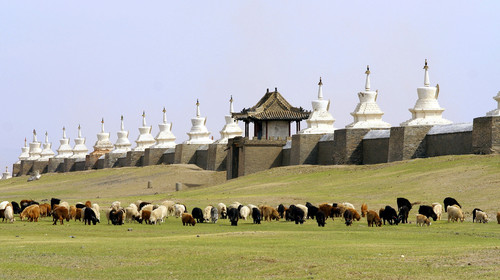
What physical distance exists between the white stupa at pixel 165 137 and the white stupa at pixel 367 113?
40.1 m

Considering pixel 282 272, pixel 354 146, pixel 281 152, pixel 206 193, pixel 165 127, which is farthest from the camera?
pixel 165 127

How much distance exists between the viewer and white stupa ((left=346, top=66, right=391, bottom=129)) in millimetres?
67875

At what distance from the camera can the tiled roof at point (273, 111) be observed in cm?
7950

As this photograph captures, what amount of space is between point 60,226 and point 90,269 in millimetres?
14094

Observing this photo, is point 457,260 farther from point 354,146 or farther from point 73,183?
point 73,183

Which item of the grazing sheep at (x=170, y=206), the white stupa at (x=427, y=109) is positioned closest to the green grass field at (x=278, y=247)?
the grazing sheep at (x=170, y=206)

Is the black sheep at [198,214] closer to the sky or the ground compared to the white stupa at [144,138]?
closer to the ground

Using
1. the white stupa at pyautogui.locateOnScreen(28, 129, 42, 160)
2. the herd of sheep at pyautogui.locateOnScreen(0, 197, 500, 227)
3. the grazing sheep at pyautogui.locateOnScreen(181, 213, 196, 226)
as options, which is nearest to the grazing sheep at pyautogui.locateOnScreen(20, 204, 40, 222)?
the herd of sheep at pyautogui.locateOnScreen(0, 197, 500, 227)

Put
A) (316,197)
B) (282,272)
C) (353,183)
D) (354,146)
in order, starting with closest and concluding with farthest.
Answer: (282,272) < (316,197) < (353,183) < (354,146)

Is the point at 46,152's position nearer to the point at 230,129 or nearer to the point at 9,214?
the point at 230,129

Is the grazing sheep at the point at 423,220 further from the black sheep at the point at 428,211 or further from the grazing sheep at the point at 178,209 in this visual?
the grazing sheep at the point at 178,209

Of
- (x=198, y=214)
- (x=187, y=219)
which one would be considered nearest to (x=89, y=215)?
(x=187, y=219)

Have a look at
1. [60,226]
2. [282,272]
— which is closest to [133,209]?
[60,226]

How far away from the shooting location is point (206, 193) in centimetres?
5862
